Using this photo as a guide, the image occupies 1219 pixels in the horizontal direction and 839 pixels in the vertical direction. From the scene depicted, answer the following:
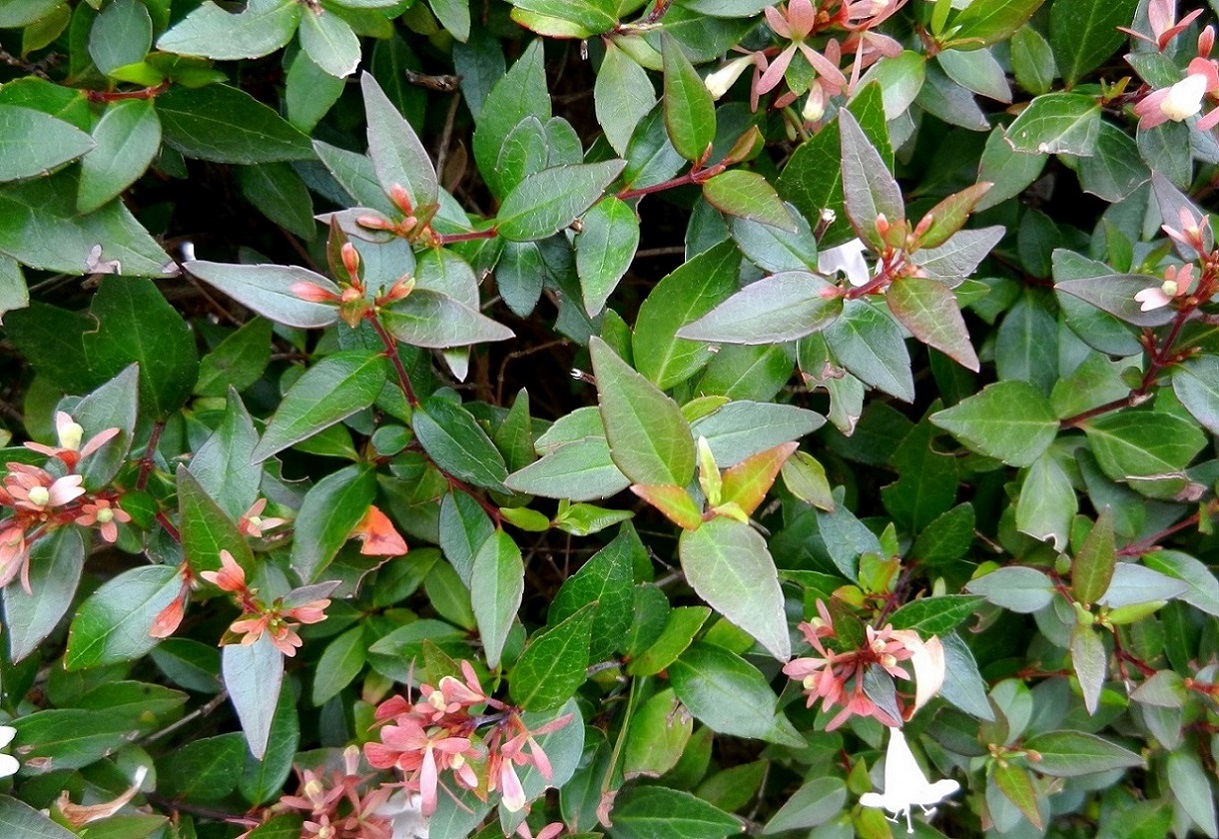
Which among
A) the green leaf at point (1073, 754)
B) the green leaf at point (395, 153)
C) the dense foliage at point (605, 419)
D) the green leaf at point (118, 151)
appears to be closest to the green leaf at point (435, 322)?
the dense foliage at point (605, 419)

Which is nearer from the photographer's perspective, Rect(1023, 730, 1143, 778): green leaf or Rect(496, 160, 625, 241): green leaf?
Rect(496, 160, 625, 241): green leaf

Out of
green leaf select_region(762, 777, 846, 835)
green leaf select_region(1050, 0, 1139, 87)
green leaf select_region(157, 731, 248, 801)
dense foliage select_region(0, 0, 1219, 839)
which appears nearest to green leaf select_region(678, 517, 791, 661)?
dense foliage select_region(0, 0, 1219, 839)

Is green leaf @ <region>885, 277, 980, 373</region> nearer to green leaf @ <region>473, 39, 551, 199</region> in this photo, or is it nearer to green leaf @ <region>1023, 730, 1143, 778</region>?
green leaf @ <region>473, 39, 551, 199</region>

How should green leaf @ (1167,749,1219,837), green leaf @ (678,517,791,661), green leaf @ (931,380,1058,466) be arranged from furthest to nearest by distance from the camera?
green leaf @ (1167,749,1219,837), green leaf @ (931,380,1058,466), green leaf @ (678,517,791,661)

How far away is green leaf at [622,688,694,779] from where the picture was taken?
0.95 m

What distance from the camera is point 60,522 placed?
0.79 m

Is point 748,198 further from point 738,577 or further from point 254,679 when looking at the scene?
point 254,679

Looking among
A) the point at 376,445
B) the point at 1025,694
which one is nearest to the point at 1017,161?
the point at 1025,694

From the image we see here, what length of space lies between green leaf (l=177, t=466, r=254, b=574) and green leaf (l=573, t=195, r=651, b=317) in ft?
1.30

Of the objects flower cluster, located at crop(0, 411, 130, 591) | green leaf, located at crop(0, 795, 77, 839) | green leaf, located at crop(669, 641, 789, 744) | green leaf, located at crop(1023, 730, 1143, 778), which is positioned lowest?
green leaf, located at crop(1023, 730, 1143, 778)

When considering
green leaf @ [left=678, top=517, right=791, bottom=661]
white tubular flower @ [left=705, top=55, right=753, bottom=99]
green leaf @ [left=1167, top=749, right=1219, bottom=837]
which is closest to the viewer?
green leaf @ [left=678, top=517, right=791, bottom=661]

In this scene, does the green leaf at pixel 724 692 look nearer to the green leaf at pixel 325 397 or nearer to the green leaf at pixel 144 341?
the green leaf at pixel 325 397

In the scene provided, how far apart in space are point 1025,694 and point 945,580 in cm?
18

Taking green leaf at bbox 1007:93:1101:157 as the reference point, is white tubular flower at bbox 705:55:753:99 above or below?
above
